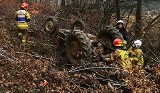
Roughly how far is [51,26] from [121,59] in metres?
6.61

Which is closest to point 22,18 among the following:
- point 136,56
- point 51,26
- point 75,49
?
point 51,26

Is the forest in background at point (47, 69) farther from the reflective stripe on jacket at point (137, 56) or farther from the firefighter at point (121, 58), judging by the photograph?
the firefighter at point (121, 58)

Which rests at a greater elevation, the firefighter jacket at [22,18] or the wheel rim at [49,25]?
the firefighter jacket at [22,18]

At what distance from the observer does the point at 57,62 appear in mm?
12430

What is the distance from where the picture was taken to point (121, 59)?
10.6 meters

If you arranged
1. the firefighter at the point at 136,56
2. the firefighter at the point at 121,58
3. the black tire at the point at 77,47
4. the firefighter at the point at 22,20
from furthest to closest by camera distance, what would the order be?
Result: the firefighter at the point at 22,20
the black tire at the point at 77,47
the firefighter at the point at 136,56
the firefighter at the point at 121,58

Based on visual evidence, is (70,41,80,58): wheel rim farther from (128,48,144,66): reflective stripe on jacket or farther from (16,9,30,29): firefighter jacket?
(16,9,30,29): firefighter jacket

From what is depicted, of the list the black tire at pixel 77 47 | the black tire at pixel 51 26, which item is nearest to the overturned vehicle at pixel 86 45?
the black tire at pixel 77 47

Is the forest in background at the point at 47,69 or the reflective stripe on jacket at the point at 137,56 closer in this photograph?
the forest in background at the point at 47,69

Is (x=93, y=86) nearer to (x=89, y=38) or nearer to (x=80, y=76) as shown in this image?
(x=80, y=76)

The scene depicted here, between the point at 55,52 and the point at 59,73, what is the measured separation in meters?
3.30

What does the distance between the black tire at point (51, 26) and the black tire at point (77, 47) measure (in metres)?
3.60

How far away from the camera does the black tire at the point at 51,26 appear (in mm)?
16250

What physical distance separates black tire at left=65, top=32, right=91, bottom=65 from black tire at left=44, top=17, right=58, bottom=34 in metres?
3.60
